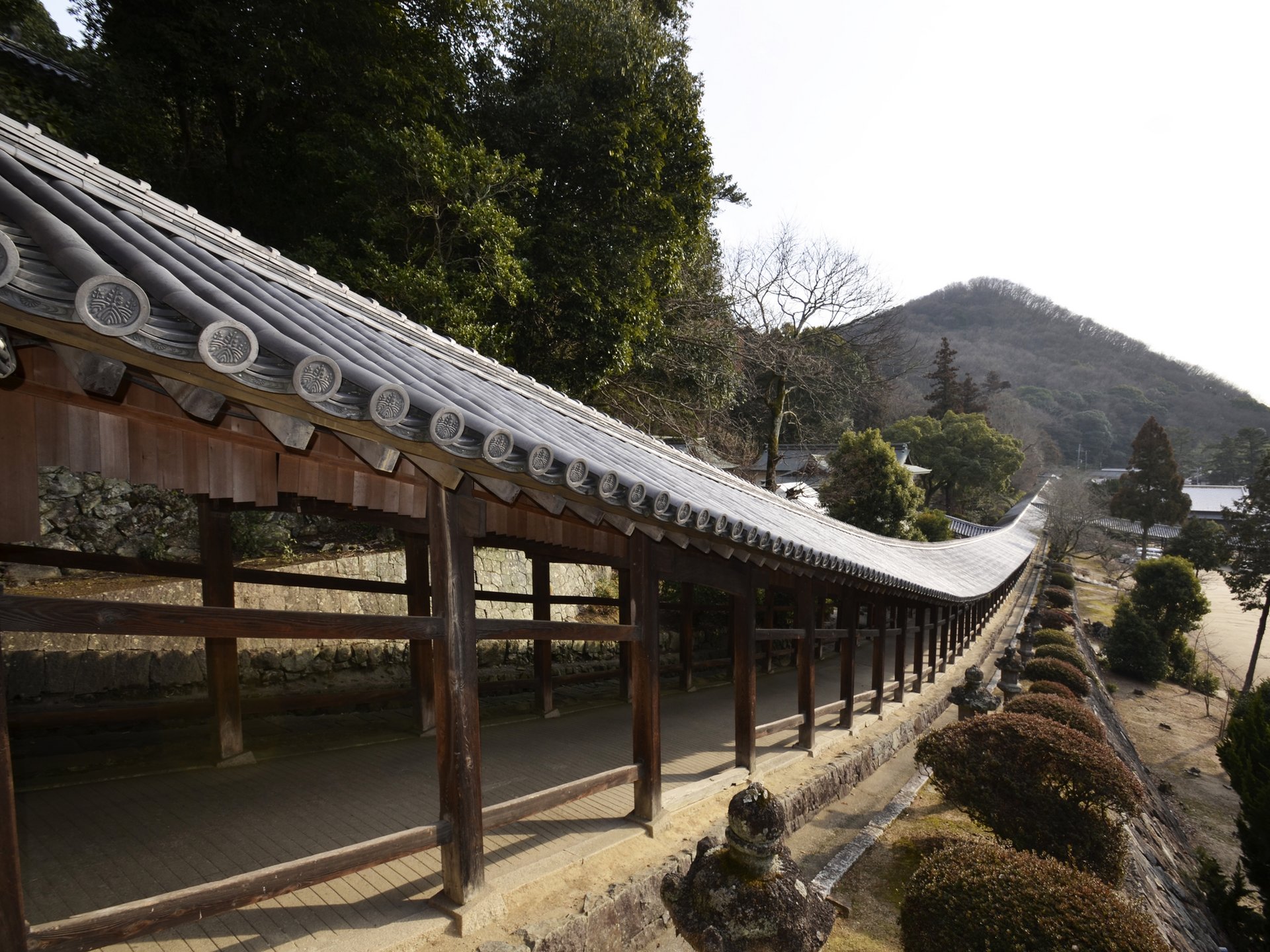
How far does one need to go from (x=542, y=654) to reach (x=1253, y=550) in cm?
2699

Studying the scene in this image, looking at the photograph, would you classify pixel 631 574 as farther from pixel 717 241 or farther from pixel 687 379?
pixel 717 241

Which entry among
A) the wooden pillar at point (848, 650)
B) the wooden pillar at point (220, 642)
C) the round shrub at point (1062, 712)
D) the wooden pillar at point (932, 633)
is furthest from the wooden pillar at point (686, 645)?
the wooden pillar at point (220, 642)

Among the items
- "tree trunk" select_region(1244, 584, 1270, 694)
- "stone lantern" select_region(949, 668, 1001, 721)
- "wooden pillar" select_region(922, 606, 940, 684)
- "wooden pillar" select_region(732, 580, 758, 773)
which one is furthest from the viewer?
"tree trunk" select_region(1244, 584, 1270, 694)

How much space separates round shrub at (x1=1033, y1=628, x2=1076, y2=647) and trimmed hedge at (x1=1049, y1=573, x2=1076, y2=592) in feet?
49.2

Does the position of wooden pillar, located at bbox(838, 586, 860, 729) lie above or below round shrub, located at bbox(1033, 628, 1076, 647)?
above

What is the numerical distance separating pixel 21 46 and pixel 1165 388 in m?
108

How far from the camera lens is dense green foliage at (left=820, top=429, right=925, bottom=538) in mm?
18125

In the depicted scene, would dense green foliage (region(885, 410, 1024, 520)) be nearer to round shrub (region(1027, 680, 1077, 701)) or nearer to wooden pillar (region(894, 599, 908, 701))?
round shrub (region(1027, 680, 1077, 701))

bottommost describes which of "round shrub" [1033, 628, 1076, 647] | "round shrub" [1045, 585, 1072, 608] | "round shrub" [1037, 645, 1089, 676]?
"round shrub" [1045, 585, 1072, 608]

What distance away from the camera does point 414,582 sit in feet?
21.5

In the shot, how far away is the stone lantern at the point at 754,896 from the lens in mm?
2816

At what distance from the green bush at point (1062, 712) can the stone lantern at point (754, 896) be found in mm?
5955

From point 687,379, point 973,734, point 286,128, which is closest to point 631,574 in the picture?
point 973,734

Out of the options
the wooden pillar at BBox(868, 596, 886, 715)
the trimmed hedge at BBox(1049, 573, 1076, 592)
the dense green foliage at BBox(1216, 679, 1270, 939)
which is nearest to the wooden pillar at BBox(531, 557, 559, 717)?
the wooden pillar at BBox(868, 596, 886, 715)
